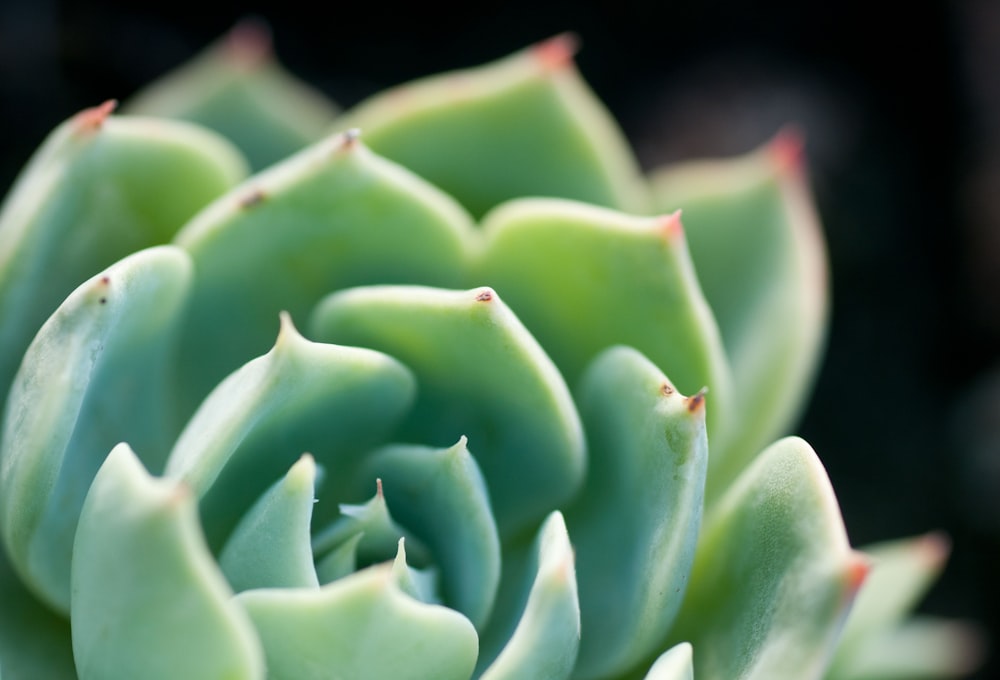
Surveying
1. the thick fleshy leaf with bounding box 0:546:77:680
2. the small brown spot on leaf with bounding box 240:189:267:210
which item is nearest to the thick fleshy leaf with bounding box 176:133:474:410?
the small brown spot on leaf with bounding box 240:189:267:210

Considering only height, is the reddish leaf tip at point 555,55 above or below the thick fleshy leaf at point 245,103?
above

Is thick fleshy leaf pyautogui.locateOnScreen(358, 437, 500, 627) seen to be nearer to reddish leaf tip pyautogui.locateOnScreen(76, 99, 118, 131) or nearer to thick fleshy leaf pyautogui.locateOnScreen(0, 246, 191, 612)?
thick fleshy leaf pyautogui.locateOnScreen(0, 246, 191, 612)

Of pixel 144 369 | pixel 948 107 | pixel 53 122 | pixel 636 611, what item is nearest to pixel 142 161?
pixel 144 369

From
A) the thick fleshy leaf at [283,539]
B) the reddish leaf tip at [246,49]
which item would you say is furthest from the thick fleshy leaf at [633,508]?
the reddish leaf tip at [246,49]

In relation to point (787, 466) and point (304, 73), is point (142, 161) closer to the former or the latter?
point (787, 466)

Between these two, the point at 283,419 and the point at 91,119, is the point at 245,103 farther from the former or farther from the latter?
the point at 283,419

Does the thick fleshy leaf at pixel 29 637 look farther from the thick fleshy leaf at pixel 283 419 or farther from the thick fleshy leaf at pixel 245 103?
the thick fleshy leaf at pixel 245 103
